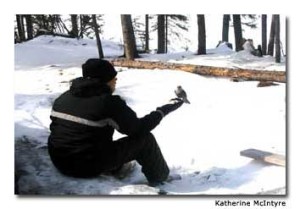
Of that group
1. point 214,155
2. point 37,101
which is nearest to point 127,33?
point 37,101

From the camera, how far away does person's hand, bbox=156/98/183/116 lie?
2.75 m

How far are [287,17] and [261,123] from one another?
2.10 feet

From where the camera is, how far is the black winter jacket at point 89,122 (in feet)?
8.39

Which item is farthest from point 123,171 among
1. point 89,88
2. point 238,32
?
point 238,32

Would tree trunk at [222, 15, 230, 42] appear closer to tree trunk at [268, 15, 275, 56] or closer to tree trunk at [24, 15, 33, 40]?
tree trunk at [268, 15, 275, 56]

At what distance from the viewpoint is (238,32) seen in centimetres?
297

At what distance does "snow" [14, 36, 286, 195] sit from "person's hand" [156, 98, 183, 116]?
0.20ft

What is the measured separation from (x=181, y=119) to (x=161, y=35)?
0.55 metres

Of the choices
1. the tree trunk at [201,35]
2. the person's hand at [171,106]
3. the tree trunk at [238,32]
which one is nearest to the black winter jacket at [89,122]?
the person's hand at [171,106]

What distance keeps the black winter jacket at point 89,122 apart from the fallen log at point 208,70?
0.47 metres

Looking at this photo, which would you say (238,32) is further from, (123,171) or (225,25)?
(123,171)

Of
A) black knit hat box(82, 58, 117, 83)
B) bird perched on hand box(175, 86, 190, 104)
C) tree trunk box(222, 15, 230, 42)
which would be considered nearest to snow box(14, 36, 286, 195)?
bird perched on hand box(175, 86, 190, 104)

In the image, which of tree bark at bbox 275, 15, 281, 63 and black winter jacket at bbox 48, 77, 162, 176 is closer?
black winter jacket at bbox 48, 77, 162, 176
